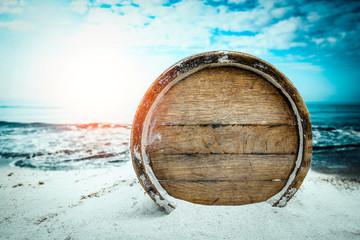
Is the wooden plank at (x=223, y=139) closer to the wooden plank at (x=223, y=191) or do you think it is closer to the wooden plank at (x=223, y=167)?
the wooden plank at (x=223, y=167)

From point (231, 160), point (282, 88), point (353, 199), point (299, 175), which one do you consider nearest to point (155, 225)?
point (231, 160)

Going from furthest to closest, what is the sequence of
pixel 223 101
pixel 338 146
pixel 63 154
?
1. pixel 338 146
2. pixel 63 154
3. pixel 223 101

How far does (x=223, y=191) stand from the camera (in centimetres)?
155

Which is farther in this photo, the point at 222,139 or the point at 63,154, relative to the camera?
the point at 63,154

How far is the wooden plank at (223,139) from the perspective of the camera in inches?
58.0

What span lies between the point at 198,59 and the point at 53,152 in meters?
4.38

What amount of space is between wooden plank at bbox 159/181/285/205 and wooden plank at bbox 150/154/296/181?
0.05m

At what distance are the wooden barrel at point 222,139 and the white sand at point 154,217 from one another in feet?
0.43

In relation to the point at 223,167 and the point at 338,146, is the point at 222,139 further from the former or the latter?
the point at 338,146

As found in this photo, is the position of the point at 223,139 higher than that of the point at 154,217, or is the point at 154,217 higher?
the point at 223,139

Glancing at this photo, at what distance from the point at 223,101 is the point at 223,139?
0.98 feet

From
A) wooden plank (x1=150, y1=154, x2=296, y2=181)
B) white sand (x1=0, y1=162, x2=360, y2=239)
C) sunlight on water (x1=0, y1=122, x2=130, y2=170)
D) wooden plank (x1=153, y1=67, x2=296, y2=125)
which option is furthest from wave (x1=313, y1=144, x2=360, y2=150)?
sunlight on water (x1=0, y1=122, x2=130, y2=170)

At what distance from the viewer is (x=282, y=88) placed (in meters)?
1.38


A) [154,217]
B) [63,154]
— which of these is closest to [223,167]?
[154,217]
